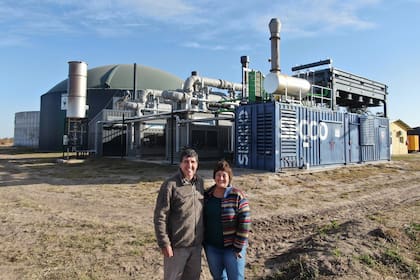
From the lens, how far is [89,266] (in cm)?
454

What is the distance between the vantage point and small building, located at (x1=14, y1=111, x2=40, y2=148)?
6025 cm

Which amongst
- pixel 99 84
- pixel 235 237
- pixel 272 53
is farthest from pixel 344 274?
pixel 99 84

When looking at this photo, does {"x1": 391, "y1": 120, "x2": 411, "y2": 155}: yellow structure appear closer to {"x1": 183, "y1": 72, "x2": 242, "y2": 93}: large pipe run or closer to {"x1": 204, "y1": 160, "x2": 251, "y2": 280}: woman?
{"x1": 183, "y1": 72, "x2": 242, "y2": 93}: large pipe run

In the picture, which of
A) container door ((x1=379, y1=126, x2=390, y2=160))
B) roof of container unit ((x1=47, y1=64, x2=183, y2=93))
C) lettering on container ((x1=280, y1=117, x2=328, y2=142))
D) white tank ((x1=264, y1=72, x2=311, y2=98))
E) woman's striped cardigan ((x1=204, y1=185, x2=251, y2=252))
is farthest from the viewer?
roof of container unit ((x1=47, y1=64, x2=183, y2=93))

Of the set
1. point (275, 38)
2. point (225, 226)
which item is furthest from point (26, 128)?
point (225, 226)

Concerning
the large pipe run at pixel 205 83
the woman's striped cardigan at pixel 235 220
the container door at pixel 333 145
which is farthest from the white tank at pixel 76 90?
the woman's striped cardigan at pixel 235 220

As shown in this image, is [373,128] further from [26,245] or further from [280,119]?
[26,245]

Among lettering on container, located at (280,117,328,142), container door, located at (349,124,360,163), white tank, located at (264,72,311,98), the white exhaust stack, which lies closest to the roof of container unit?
the white exhaust stack

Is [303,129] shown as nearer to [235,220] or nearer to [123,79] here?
[235,220]

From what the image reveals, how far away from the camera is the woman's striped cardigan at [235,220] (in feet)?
10.0

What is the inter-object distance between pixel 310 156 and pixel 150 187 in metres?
9.09

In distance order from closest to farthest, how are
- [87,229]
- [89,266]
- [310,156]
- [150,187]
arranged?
[89,266], [87,229], [150,187], [310,156]

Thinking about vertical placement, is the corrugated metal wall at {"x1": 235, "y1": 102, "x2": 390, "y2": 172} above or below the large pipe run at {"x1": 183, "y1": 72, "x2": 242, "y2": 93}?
below

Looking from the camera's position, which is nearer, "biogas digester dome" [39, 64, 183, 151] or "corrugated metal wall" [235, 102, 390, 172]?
"corrugated metal wall" [235, 102, 390, 172]
